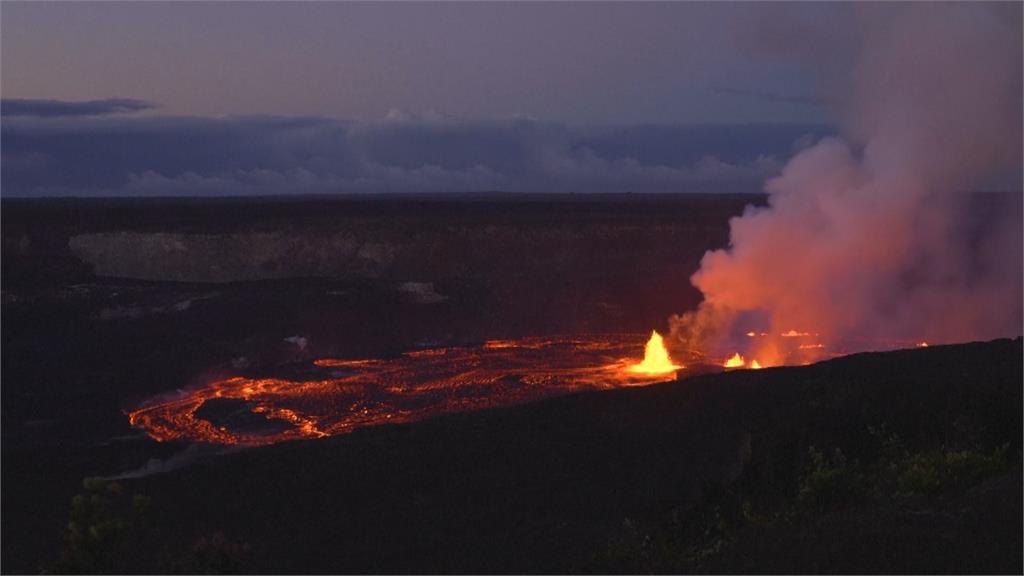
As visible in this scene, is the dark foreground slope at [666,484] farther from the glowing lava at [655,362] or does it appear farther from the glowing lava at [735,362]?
the glowing lava at [735,362]

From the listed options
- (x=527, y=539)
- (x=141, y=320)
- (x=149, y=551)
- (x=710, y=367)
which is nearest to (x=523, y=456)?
(x=527, y=539)

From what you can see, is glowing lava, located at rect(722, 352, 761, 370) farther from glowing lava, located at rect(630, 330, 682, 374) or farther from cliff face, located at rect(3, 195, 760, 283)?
cliff face, located at rect(3, 195, 760, 283)

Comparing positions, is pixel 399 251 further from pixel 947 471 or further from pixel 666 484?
pixel 947 471

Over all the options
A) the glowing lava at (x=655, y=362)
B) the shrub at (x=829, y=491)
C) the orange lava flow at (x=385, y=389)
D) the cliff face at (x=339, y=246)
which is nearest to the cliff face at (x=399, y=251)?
the cliff face at (x=339, y=246)

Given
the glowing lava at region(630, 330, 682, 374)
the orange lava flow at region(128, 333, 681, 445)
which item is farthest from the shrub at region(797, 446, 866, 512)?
the glowing lava at region(630, 330, 682, 374)

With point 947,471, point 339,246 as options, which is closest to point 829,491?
point 947,471

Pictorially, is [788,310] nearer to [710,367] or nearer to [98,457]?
[710,367]
